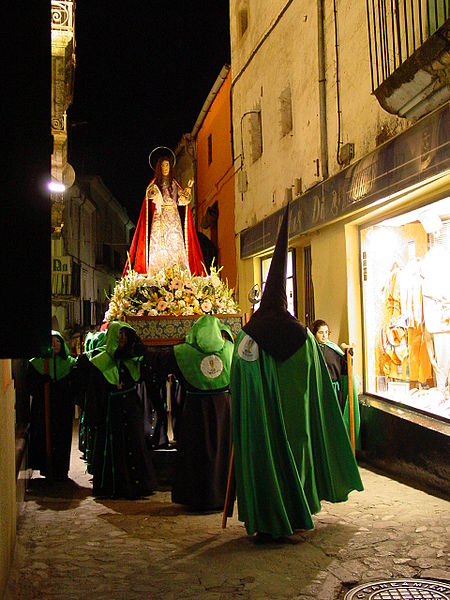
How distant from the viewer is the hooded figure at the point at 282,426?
5.51 m

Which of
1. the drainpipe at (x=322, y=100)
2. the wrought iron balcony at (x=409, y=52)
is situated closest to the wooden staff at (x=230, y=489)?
the wrought iron balcony at (x=409, y=52)

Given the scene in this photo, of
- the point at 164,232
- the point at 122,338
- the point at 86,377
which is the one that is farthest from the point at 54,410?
the point at 164,232

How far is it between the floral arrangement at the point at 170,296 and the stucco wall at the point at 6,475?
3588 millimetres

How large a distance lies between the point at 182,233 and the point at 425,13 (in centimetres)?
477

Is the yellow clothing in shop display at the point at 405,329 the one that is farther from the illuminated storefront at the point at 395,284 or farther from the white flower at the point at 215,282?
the white flower at the point at 215,282

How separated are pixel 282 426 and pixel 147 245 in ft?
18.3

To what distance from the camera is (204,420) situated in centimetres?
688

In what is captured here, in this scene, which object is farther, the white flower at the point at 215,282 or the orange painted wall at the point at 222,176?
the orange painted wall at the point at 222,176

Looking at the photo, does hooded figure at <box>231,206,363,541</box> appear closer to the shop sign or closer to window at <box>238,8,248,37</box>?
window at <box>238,8,248,37</box>

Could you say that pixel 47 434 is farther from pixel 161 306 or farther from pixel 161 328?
pixel 161 306

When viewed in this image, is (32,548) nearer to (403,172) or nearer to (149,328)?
(149,328)

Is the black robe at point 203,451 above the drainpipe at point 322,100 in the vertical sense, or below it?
below

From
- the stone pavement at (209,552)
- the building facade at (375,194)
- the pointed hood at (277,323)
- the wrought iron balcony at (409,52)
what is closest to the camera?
the stone pavement at (209,552)

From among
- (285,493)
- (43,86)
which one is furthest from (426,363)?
(43,86)
